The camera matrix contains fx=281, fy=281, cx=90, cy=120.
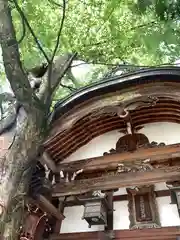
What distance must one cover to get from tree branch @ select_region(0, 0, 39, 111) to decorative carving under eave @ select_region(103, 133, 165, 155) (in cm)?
219

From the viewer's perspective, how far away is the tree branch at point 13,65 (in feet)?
11.7

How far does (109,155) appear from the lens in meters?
5.15

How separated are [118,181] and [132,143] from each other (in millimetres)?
970

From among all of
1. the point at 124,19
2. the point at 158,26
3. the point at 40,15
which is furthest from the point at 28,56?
the point at 158,26

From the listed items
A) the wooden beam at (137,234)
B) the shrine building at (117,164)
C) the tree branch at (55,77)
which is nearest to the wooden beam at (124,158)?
the shrine building at (117,164)

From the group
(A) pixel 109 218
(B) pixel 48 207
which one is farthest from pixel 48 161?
(A) pixel 109 218

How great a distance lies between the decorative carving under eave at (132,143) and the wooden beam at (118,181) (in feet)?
2.27

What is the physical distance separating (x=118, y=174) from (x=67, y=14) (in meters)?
3.99

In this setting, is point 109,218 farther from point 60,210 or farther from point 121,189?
point 60,210

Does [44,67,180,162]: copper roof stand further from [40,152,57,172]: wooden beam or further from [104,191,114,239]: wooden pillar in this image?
[104,191,114,239]: wooden pillar

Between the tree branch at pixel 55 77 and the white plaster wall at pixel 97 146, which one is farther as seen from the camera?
the white plaster wall at pixel 97 146

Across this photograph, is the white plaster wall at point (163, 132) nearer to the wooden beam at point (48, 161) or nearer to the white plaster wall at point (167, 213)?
the white plaster wall at point (167, 213)

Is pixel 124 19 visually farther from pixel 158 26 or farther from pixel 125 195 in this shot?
pixel 125 195

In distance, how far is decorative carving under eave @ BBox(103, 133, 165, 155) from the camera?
16.8 ft
